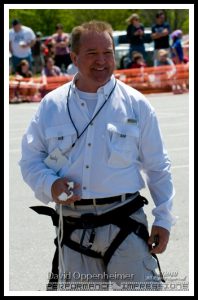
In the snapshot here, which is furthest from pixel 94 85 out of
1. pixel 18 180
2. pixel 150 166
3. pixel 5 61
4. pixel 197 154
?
pixel 18 180

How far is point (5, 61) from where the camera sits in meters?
5.59

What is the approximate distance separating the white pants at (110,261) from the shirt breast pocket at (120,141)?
0.24 metres

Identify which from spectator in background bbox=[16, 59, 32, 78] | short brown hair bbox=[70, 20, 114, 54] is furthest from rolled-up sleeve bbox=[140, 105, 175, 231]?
spectator in background bbox=[16, 59, 32, 78]

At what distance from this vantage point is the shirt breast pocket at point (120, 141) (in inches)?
158

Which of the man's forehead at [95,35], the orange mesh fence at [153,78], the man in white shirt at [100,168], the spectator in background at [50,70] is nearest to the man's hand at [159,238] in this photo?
the man in white shirt at [100,168]

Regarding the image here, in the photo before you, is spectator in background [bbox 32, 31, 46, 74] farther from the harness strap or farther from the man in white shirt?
the harness strap

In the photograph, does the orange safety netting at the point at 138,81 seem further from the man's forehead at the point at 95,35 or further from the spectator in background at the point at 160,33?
the man's forehead at the point at 95,35

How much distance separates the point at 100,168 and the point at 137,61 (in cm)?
1910

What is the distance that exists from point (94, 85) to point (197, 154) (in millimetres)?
1111

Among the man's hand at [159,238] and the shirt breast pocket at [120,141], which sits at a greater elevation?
the shirt breast pocket at [120,141]

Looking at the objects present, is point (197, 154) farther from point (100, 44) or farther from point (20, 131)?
point (20, 131)

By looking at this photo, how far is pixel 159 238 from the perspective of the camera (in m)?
4.12

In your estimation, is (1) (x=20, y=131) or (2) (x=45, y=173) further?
(1) (x=20, y=131)

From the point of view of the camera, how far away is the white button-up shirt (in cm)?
404
